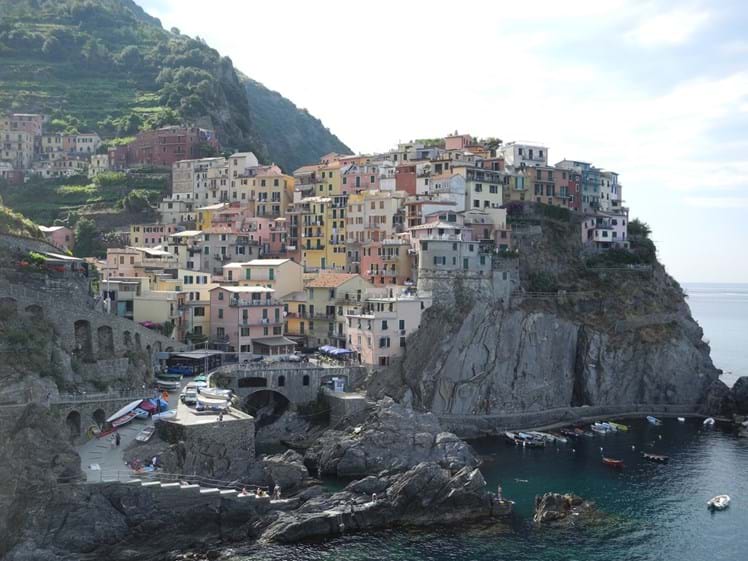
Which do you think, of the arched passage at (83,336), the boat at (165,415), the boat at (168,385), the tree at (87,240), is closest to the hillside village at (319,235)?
the tree at (87,240)

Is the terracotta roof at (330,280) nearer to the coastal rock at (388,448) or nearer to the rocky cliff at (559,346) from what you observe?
the rocky cliff at (559,346)

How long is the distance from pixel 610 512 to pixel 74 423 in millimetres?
33138

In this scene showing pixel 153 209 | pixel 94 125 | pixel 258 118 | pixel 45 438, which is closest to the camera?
pixel 45 438

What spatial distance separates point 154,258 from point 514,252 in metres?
35.6

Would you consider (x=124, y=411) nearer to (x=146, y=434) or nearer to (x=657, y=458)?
(x=146, y=434)

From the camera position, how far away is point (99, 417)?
5225 cm

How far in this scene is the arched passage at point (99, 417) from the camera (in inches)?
2046

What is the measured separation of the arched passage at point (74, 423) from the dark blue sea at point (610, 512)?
44.7 ft

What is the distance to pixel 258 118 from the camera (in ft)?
580

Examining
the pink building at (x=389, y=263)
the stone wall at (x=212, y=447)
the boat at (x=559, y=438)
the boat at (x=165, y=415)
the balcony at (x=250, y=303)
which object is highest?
the pink building at (x=389, y=263)

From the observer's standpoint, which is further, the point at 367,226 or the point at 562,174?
the point at 562,174

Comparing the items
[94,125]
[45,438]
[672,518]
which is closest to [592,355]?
[672,518]

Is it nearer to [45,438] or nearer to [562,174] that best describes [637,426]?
[562,174]

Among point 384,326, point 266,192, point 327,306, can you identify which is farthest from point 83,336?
point 266,192
